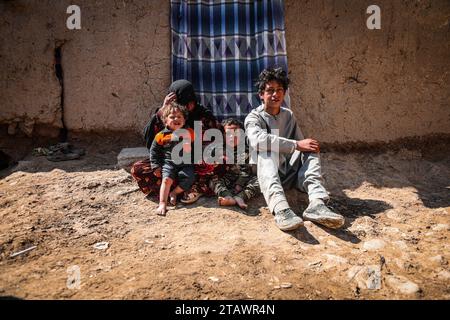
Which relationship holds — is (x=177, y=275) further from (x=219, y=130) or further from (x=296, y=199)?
(x=219, y=130)

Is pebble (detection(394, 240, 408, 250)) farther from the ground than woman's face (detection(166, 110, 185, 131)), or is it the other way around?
woman's face (detection(166, 110, 185, 131))

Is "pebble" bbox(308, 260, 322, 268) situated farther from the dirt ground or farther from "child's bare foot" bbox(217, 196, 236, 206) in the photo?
"child's bare foot" bbox(217, 196, 236, 206)

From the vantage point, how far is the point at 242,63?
353cm

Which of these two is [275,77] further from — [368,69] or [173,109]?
[368,69]

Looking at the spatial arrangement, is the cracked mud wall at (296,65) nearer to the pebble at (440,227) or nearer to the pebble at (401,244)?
the pebble at (440,227)

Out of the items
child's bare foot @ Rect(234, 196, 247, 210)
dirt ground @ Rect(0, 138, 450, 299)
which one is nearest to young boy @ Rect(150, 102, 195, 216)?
dirt ground @ Rect(0, 138, 450, 299)

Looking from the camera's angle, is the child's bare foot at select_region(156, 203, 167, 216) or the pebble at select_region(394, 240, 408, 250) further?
the child's bare foot at select_region(156, 203, 167, 216)

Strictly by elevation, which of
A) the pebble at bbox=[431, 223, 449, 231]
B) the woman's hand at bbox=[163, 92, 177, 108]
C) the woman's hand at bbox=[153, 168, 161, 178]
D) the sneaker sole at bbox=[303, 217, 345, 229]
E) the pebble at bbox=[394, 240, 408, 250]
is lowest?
the pebble at bbox=[394, 240, 408, 250]

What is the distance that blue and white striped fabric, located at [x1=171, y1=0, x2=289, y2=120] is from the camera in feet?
11.2

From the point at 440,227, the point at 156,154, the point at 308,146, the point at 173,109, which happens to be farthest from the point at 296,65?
the point at 440,227

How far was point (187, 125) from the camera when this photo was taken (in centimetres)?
309

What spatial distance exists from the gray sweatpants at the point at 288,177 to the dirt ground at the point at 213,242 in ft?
0.65
